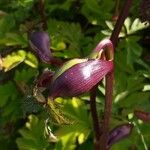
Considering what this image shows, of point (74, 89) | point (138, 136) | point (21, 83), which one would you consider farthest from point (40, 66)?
point (74, 89)

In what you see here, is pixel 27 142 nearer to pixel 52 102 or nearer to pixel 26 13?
pixel 26 13

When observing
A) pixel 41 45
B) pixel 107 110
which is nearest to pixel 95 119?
pixel 107 110

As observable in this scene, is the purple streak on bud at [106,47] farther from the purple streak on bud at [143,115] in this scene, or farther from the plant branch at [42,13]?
the plant branch at [42,13]

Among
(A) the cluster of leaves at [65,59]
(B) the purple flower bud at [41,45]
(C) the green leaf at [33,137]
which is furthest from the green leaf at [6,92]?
(B) the purple flower bud at [41,45]

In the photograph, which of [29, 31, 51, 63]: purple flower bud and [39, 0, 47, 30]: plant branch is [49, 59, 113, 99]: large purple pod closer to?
[29, 31, 51, 63]: purple flower bud

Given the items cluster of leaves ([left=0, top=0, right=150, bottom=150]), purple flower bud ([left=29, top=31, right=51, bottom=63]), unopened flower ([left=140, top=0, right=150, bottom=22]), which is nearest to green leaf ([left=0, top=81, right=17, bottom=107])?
cluster of leaves ([left=0, top=0, right=150, bottom=150])

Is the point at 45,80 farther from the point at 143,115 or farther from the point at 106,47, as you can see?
the point at 143,115
